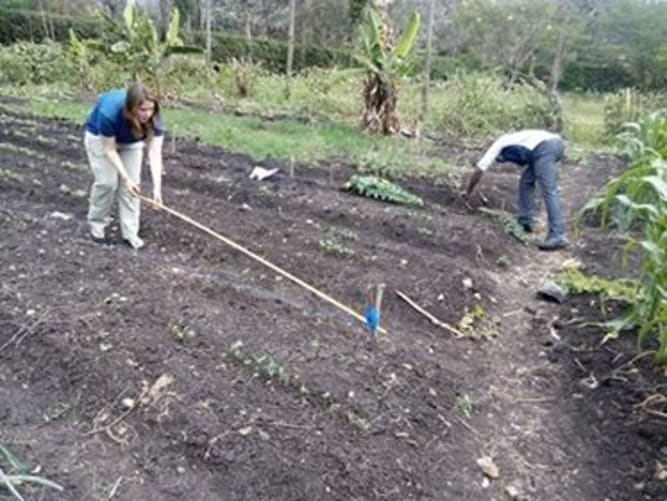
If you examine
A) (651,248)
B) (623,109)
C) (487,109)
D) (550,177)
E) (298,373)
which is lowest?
(487,109)

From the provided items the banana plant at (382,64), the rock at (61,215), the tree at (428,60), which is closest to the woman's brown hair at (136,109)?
the rock at (61,215)

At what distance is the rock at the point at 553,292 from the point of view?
16.1 ft

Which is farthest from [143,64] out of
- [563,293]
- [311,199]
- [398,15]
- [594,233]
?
[398,15]

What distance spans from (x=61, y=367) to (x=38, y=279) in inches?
38.7

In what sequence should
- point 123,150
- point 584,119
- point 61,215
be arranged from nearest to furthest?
point 123,150, point 61,215, point 584,119

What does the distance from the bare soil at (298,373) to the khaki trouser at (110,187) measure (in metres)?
0.18

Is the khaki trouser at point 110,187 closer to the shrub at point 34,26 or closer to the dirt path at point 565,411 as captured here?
the dirt path at point 565,411

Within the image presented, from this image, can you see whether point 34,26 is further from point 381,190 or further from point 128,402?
point 128,402

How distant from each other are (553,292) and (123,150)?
3096mm

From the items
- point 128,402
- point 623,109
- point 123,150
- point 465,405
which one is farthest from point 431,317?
point 623,109

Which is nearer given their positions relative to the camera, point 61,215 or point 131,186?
point 131,186

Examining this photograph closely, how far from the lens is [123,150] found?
4.67m

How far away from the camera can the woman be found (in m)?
4.18

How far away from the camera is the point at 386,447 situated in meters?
3.05
